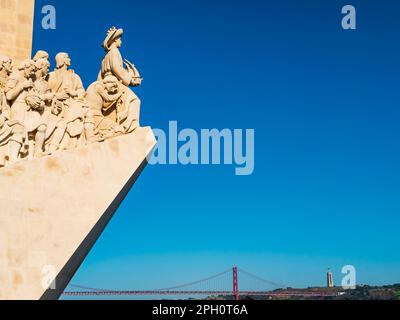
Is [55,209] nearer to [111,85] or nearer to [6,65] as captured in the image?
[6,65]

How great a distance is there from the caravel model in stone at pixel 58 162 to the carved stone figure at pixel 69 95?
0.01m

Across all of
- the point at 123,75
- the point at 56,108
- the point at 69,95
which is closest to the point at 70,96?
the point at 69,95

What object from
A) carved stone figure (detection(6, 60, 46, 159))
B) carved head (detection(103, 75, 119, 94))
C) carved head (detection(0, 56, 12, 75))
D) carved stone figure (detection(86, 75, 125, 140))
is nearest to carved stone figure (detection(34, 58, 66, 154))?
carved stone figure (detection(6, 60, 46, 159))

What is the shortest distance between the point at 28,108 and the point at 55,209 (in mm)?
1552

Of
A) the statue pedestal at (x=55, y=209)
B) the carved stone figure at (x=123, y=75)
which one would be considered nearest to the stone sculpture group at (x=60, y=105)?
the carved stone figure at (x=123, y=75)

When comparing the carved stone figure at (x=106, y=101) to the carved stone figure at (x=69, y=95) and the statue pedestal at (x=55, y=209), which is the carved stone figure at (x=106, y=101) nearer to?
the carved stone figure at (x=69, y=95)

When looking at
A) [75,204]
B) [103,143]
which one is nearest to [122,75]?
[103,143]

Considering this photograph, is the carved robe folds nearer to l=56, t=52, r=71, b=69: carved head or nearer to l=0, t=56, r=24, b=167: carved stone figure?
l=56, t=52, r=71, b=69: carved head

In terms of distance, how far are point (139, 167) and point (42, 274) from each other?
2200 mm

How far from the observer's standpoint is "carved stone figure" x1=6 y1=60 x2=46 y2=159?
8.78 m

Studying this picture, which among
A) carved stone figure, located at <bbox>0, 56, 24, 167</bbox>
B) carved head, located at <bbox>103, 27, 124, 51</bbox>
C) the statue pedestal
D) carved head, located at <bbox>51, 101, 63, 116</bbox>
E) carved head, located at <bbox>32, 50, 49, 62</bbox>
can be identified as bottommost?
the statue pedestal

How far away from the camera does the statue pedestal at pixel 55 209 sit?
7.92 metres
